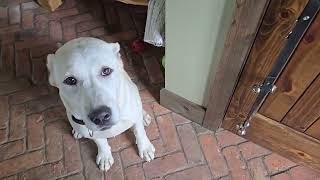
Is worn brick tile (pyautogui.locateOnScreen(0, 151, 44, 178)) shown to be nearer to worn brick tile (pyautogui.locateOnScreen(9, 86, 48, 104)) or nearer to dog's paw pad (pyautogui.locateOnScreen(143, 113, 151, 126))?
worn brick tile (pyautogui.locateOnScreen(9, 86, 48, 104))

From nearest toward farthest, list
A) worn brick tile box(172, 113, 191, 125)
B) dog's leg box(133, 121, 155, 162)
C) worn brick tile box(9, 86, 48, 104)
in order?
dog's leg box(133, 121, 155, 162)
worn brick tile box(172, 113, 191, 125)
worn brick tile box(9, 86, 48, 104)

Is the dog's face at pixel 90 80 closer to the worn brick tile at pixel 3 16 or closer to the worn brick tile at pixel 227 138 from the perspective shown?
the worn brick tile at pixel 227 138

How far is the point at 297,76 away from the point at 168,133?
944mm

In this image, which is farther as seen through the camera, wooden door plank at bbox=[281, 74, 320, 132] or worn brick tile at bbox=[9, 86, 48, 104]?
worn brick tile at bbox=[9, 86, 48, 104]

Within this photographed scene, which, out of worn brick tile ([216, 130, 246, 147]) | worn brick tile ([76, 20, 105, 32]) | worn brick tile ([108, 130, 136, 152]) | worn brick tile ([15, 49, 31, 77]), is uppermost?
worn brick tile ([76, 20, 105, 32])

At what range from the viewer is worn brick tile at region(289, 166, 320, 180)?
6.55 feet

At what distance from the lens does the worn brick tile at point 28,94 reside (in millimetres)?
2285

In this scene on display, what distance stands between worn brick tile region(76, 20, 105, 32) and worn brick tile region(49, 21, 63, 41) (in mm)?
140

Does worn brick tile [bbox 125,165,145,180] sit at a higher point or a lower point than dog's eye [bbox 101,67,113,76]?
lower

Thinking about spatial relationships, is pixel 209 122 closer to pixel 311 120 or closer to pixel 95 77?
pixel 311 120

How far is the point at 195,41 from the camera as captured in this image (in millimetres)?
1546

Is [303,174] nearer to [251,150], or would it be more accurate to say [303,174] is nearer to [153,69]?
[251,150]

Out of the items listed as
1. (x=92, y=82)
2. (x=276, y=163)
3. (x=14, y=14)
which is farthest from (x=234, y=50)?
(x=14, y=14)

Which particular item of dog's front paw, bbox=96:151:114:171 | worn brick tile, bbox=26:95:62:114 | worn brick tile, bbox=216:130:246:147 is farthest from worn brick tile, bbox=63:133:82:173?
worn brick tile, bbox=216:130:246:147
